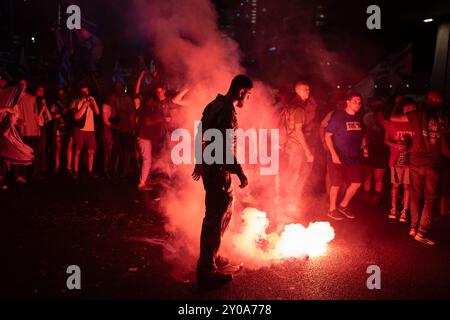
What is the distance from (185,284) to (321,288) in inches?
60.2

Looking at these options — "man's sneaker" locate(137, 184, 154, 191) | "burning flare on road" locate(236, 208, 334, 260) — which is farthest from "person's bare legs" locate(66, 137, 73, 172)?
"burning flare on road" locate(236, 208, 334, 260)

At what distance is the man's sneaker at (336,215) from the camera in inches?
288

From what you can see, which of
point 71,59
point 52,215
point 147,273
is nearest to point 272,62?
point 71,59

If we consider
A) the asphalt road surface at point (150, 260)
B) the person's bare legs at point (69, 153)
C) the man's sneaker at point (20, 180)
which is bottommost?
the asphalt road surface at point (150, 260)

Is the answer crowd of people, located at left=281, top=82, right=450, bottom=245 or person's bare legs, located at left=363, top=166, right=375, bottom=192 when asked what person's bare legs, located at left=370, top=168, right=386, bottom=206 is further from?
person's bare legs, located at left=363, top=166, right=375, bottom=192

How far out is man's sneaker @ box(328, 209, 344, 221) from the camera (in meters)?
7.32

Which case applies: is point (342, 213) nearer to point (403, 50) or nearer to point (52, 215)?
point (52, 215)

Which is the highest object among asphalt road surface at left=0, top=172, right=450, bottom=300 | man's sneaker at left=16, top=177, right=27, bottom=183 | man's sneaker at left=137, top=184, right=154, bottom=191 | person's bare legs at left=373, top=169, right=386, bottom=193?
person's bare legs at left=373, top=169, right=386, bottom=193

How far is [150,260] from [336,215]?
3662 millimetres

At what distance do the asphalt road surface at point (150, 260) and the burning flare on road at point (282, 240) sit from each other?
0.17 metres

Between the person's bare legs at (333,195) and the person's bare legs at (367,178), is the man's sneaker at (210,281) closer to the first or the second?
the person's bare legs at (333,195)

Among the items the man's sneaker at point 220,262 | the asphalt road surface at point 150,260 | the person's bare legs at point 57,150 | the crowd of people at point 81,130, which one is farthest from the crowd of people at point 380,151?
the person's bare legs at point 57,150

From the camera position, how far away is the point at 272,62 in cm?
1565

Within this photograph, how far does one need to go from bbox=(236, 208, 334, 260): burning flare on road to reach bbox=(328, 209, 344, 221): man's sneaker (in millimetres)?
1363
